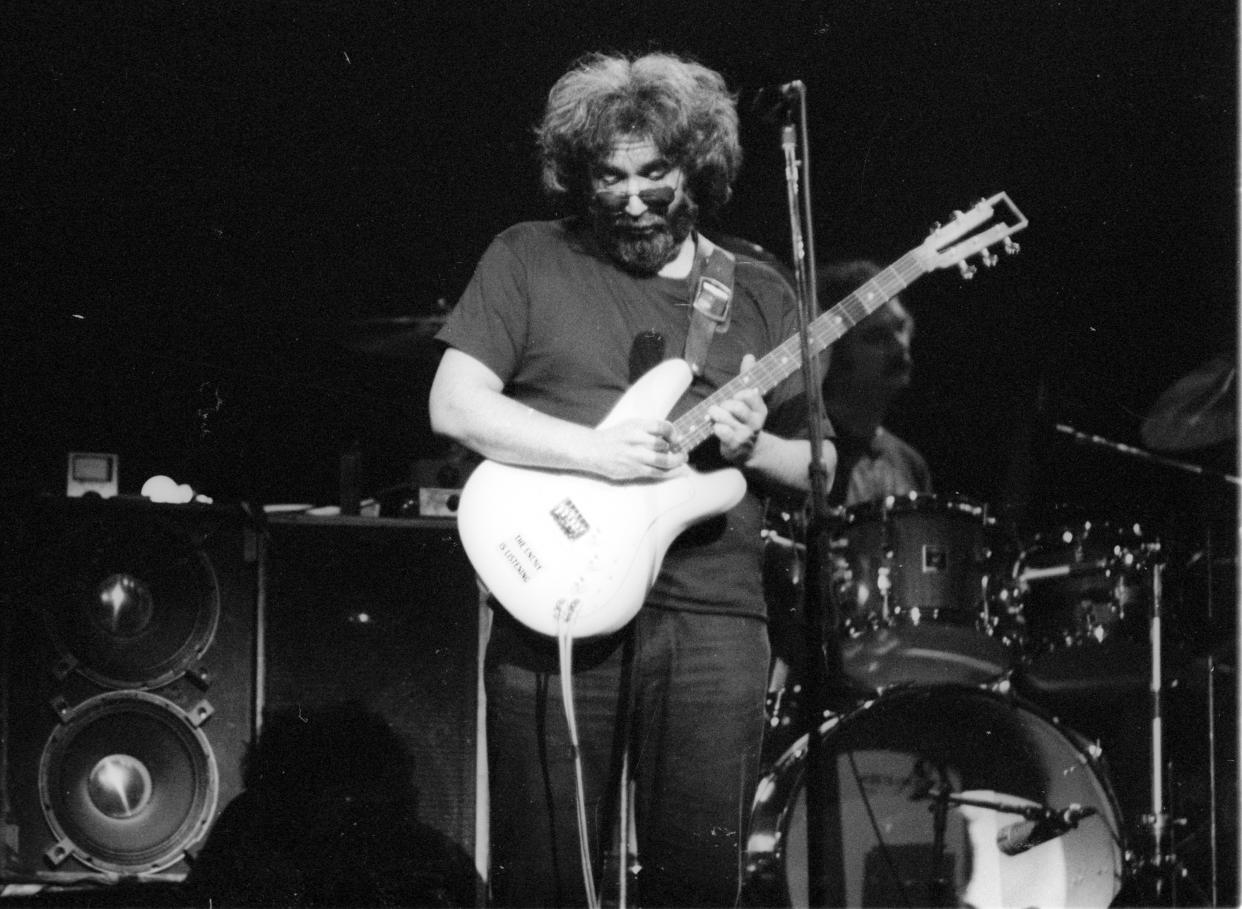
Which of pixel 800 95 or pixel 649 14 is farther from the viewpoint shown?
pixel 649 14

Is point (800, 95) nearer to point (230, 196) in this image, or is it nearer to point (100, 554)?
point (100, 554)

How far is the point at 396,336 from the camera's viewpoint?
167 inches

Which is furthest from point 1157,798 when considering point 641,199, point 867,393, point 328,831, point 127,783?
point 127,783

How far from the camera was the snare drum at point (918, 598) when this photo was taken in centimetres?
368

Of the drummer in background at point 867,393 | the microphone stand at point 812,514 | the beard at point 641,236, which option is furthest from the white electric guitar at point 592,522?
the drummer in background at point 867,393

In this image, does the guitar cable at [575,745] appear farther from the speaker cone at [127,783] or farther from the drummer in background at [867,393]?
the drummer in background at [867,393]

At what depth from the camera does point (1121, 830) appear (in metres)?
3.58

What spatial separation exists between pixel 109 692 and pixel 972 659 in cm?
247

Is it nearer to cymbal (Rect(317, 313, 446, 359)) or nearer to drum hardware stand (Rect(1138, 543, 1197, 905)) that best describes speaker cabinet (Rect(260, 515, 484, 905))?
cymbal (Rect(317, 313, 446, 359))

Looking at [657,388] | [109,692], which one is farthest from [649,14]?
[109,692]

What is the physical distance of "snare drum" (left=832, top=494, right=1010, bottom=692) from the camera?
368cm

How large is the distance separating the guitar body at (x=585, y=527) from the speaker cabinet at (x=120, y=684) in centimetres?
142

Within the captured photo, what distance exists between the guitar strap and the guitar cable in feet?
1.96

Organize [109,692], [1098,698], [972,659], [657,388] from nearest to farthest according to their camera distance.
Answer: [657,388], [109,692], [972,659], [1098,698]
